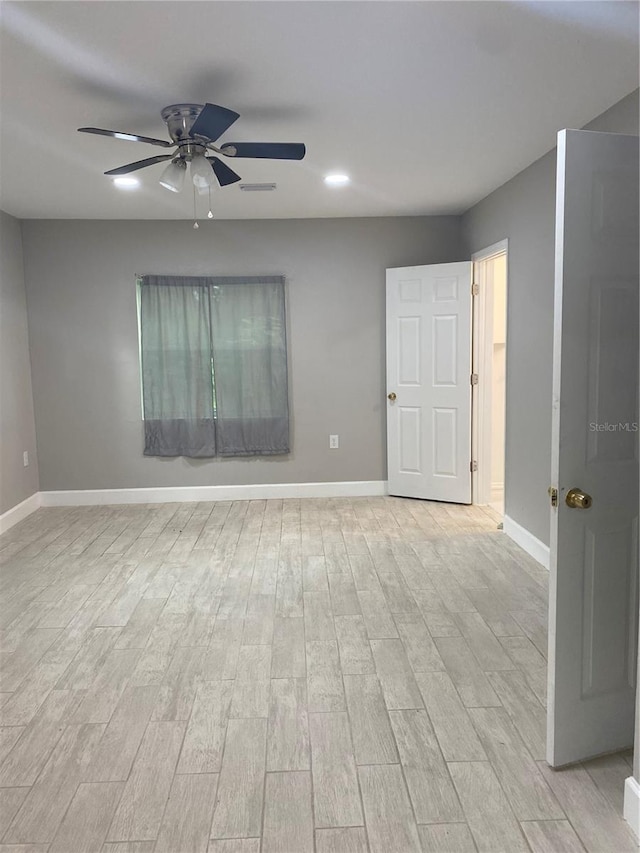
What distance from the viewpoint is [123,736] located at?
2291 millimetres

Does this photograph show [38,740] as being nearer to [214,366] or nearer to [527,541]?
[527,541]

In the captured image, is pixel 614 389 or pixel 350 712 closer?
pixel 614 389

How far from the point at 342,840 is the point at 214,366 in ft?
14.0

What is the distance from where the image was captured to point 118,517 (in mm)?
5230

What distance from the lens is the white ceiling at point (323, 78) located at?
2074 millimetres

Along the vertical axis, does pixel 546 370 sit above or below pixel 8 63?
below

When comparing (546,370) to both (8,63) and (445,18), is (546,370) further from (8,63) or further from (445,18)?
(8,63)

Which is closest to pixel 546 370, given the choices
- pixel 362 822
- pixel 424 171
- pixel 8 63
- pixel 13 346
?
pixel 424 171

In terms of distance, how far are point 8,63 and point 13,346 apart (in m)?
3.17

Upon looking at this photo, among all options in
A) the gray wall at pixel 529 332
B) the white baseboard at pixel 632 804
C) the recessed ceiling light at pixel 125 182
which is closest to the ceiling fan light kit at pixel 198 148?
the recessed ceiling light at pixel 125 182

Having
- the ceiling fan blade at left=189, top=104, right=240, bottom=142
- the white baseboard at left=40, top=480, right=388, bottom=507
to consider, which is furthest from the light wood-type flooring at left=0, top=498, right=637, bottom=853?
the ceiling fan blade at left=189, top=104, right=240, bottom=142

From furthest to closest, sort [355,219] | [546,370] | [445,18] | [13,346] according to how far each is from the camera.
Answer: [355,219], [13,346], [546,370], [445,18]

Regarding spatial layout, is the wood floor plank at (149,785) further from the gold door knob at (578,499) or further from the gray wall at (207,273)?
the gray wall at (207,273)

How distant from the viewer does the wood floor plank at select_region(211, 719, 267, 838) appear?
1848 millimetres
